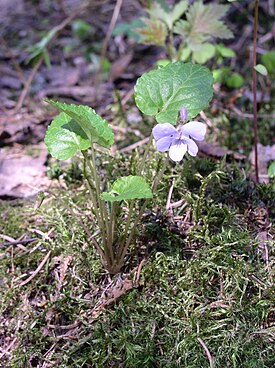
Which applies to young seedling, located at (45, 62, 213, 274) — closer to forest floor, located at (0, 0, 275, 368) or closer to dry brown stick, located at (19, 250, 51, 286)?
forest floor, located at (0, 0, 275, 368)

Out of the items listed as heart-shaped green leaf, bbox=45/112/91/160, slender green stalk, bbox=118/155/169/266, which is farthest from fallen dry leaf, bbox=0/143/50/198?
slender green stalk, bbox=118/155/169/266

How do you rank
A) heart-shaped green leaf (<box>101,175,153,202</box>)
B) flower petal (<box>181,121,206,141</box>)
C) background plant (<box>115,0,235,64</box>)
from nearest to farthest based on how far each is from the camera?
heart-shaped green leaf (<box>101,175,153,202</box>) → flower petal (<box>181,121,206,141</box>) → background plant (<box>115,0,235,64</box>)

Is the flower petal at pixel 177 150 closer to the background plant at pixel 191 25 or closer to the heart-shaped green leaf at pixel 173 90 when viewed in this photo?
the heart-shaped green leaf at pixel 173 90

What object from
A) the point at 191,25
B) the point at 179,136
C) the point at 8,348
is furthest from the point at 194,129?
the point at 191,25

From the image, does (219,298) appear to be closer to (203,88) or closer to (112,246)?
(112,246)

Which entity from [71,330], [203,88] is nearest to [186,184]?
[203,88]

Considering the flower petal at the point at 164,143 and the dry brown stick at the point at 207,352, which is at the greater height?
the flower petal at the point at 164,143

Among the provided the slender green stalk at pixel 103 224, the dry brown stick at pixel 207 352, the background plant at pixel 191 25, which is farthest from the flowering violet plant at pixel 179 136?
the background plant at pixel 191 25

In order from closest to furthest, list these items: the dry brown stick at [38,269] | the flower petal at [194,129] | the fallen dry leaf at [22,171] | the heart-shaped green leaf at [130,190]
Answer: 1. the heart-shaped green leaf at [130,190]
2. the flower petal at [194,129]
3. the dry brown stick at [38,269]
4. the fallen dry leaf at [22,171]
